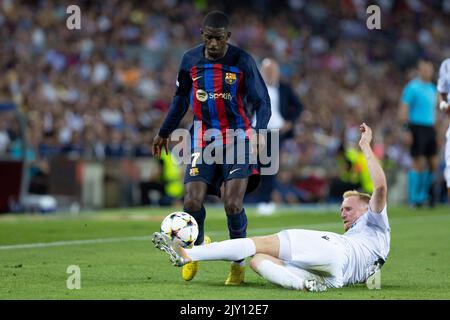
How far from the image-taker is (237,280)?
7.98 m

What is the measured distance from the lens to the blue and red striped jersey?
853cm

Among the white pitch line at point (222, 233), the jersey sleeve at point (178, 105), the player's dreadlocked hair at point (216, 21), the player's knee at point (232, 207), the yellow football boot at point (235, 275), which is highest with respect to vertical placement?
the player's dreadlocked hair at point (216, 21)

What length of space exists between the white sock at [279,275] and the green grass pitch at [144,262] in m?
0.08

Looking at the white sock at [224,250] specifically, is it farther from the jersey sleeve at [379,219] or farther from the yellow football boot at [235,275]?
the jersey sleeve at [379,219]

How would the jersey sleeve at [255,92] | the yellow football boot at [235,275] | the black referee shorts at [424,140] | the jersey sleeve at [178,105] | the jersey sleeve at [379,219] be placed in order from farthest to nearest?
1. the black referee shorts at [424,140]
2. the jersey sleeve at [178,105]
3. the jersey sleeve at [255,92]
4. the yellow football boot at [235,275]
5. the jersey sleeve at [379,219]

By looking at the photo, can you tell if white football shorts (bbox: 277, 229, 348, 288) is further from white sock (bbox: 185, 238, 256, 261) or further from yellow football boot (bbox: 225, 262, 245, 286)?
yellow football boot (bbox: 225, 262, 245, 286)

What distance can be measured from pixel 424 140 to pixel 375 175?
11.2 m

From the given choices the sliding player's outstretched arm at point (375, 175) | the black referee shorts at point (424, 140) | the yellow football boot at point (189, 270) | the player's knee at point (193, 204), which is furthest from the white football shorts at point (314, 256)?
the black referee shorts at point (424, 140)

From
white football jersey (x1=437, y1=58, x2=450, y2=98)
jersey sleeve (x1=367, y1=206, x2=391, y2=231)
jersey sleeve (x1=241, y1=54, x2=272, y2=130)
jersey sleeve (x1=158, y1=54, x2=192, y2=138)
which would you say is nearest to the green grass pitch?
jersey sleeve (x1=367, y1=206, x2=391, y2=231)

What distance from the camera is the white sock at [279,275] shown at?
7.38 metres

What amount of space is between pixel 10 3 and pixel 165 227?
670 inches

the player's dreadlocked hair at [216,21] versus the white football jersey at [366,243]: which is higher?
the player's dreadlocked hair at [216,21]

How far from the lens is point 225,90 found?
8.55 m
